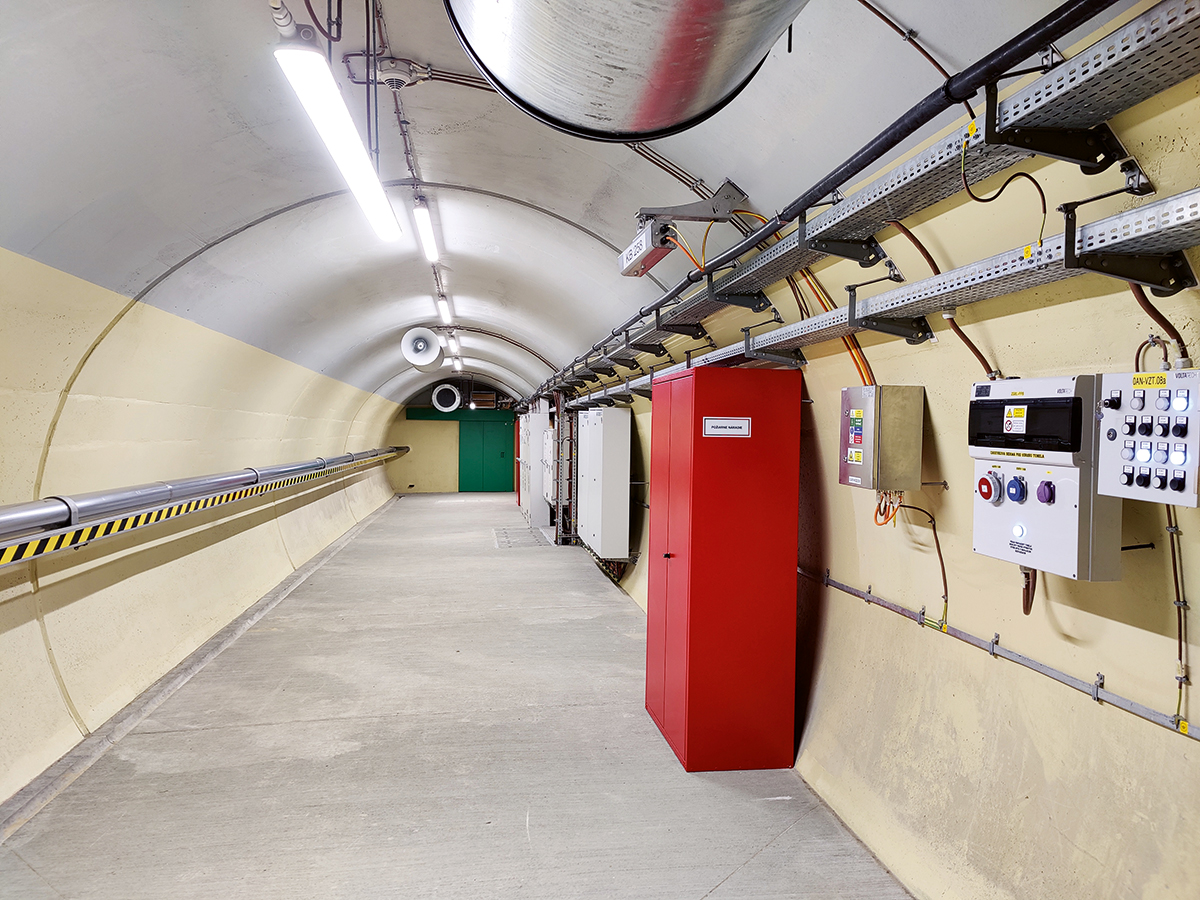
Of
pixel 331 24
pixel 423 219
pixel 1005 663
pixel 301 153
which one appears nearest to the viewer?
pixel 1005 663

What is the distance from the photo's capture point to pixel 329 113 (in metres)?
2.73

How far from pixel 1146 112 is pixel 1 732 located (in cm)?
536

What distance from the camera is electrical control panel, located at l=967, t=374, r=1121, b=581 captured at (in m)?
2.08

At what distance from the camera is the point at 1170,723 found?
1.99 metres

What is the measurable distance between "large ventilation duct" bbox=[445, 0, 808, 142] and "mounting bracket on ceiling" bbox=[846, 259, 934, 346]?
1239mm

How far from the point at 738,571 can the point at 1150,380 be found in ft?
7.73

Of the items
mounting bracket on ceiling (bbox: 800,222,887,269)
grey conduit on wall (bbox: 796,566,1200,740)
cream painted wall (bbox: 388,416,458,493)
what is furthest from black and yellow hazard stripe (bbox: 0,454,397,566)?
cream painted wall (bbox: 388,416,458,493)

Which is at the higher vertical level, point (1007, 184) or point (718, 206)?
point (718, 206)

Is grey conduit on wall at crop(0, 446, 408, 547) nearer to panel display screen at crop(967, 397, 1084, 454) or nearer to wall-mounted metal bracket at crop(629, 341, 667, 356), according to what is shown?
wall-mounted metal bracket at crop(629, 341, 667, 356)

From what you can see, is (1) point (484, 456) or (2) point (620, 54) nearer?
(2) point (620, 54)

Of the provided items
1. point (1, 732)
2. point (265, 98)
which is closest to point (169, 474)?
point (1, 732)

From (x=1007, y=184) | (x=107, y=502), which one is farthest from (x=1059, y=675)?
(x=107, y=502)

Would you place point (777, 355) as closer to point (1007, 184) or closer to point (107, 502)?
point (1007, 184)

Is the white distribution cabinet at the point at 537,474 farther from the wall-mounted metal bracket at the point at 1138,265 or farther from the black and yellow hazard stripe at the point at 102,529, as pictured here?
the wall-mounted metal bracket at the point at 1138,265
